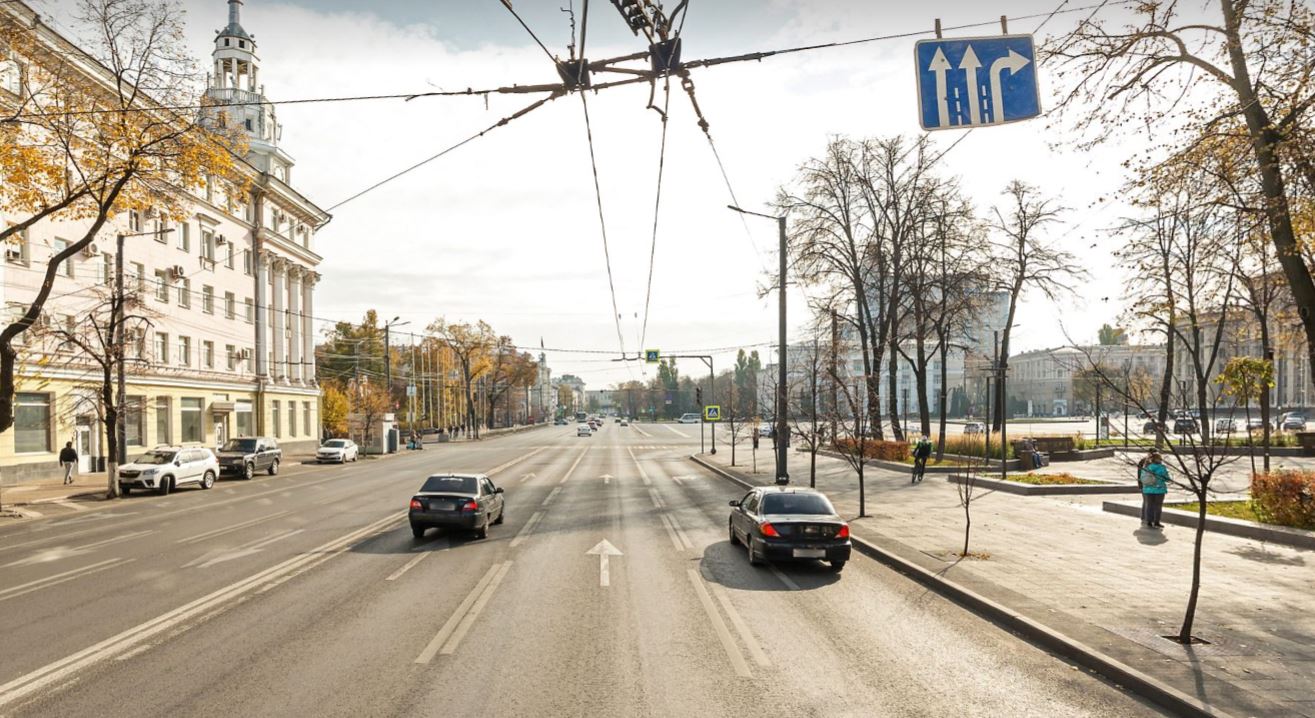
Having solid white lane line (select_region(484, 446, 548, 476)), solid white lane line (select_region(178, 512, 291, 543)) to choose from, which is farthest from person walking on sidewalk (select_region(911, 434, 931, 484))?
solid white lane line (select_region(178, 512, 291, 543))

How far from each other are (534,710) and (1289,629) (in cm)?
881

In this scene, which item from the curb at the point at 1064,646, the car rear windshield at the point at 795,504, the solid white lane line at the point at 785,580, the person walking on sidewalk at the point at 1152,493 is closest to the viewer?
the curb at the point at 1064,646

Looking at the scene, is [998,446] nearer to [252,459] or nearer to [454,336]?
[252,459]

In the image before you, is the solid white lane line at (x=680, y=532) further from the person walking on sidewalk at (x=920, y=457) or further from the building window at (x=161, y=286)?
the building window at (x=161, y=286)

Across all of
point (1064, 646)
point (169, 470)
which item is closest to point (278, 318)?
point (169, 470)

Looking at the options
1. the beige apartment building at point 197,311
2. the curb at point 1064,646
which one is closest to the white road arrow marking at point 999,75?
the curb at point 1064,646

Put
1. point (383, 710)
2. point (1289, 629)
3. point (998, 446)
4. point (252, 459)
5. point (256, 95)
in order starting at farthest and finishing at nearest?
point (256, 95) < point (252, 459) < point (998, 446) < point (1289, 629) < point (383, 710)

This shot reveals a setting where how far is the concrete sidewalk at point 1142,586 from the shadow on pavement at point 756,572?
1753 millimetres

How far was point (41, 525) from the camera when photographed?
22234 mm

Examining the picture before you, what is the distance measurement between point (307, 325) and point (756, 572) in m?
61.5

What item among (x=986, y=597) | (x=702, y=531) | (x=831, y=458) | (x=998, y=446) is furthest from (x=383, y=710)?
(x=831, y=458)

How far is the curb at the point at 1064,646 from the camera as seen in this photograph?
7.14 m

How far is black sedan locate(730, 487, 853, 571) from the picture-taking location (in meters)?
13.8

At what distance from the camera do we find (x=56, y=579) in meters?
13.3
